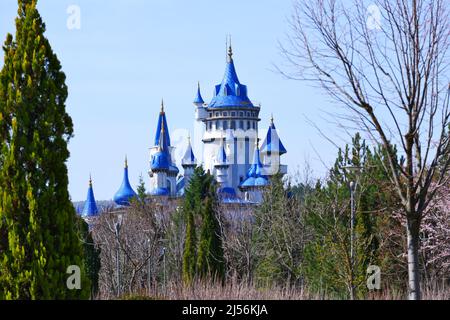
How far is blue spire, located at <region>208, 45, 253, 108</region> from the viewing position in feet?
284

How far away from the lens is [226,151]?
86875 millimetres

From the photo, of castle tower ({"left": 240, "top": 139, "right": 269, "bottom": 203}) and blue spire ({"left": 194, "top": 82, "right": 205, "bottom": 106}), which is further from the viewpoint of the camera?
blue spire ({"left": 194, "top": 82, "right": 205, "bottom": 106})

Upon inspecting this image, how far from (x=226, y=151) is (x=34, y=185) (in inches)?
2977

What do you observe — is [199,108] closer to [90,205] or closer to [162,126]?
[162,126]

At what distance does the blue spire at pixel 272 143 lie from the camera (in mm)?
80562

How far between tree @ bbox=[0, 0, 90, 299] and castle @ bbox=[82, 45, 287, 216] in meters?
60.3

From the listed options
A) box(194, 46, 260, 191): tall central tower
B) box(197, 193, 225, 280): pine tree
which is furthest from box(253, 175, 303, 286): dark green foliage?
box(194, 46, 260, 191): tall central tower

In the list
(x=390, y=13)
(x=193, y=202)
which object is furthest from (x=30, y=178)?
(x=193, y=202)

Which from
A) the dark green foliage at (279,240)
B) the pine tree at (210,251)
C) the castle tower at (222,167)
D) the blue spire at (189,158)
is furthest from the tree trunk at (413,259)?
the blue spire at (189,158)

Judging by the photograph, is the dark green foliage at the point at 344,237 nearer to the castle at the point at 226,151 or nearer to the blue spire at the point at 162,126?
the castle at the point at 226,151

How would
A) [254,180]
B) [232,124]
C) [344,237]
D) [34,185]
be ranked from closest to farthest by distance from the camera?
1. [34,185]
2. [344,237]
3. [254,180]
4. [232,124]

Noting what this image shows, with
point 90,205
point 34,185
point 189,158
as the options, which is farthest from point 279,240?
point 189,158

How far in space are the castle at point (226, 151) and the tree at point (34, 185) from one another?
60292mm

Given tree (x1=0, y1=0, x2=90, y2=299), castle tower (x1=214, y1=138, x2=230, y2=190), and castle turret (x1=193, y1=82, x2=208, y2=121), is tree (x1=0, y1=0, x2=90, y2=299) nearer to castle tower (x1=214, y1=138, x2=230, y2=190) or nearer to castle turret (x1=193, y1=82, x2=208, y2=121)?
castle tower (x1=214, y1=138, x2=230, y2=190)
